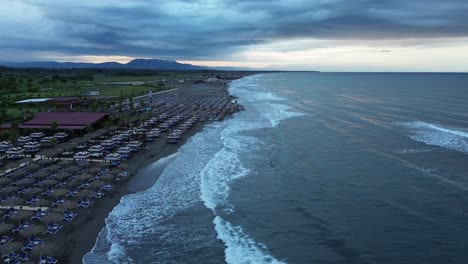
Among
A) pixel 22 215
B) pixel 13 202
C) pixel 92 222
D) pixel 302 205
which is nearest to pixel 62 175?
pixel 13 202

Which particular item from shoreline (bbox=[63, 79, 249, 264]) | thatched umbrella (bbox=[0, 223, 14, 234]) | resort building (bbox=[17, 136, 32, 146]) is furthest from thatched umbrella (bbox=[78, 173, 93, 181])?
resort building (bbox=[17, 136, 32, 146])

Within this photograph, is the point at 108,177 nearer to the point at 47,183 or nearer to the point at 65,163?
the point at 47,183

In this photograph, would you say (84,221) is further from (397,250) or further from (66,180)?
(397,250)

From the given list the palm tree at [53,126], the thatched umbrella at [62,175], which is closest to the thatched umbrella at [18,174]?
the thatched umbrella at [62,175]

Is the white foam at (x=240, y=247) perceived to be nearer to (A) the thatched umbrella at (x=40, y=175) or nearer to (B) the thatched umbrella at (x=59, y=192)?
(B) the thatched umbrella at (x=59, y=192)

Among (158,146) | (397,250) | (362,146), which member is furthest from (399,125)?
(397,250)

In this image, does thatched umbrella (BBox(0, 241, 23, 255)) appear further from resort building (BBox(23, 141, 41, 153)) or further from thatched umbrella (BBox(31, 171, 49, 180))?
resort building (BBox(23, 141, 41, 153))
